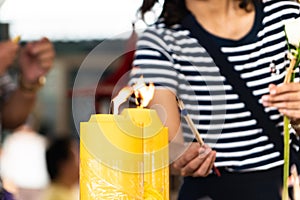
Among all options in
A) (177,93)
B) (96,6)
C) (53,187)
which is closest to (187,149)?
(177,93)

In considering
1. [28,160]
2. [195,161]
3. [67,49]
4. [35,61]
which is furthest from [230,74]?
[28,160]

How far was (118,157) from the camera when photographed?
3.40 ft

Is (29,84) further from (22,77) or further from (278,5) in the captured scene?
(278,5)

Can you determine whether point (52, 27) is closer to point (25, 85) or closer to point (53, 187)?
point (25, 85)

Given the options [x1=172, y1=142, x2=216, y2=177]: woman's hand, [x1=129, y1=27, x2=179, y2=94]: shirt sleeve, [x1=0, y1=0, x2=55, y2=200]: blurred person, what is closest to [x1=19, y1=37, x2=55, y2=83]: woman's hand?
[x1=0, y1=0, x2=55, y2=200]: blurred person

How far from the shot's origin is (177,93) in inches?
59.6

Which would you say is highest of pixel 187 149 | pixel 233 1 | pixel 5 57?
pixel 233 1

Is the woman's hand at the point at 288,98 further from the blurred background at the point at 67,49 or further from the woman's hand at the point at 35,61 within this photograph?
the woman's hand at the point at 35,61

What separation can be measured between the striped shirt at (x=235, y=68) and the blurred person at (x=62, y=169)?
23.6 inches

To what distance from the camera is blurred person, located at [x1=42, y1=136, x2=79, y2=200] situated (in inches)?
83.8

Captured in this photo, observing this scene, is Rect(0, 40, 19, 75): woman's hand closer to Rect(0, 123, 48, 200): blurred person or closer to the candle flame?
the candle flame

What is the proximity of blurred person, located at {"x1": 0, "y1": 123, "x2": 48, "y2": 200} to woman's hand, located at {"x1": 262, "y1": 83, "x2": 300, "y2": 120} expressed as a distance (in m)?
1.05

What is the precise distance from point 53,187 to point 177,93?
83cm

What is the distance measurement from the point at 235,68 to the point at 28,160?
114 centimetres
